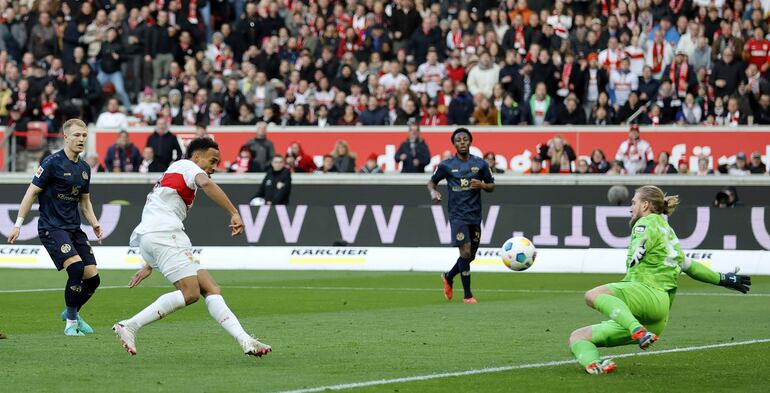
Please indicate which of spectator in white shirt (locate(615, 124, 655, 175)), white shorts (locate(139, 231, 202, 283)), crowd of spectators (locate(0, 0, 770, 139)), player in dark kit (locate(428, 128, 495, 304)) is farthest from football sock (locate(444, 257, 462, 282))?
crowd of spectators (locate(0, 0, 770, 139))

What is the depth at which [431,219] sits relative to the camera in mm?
27734

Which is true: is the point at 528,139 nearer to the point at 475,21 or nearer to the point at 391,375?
the point at 475,21

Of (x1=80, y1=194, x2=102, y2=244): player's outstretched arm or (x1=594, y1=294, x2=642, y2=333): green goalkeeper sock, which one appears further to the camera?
(x1=80, y1=194, x2=102, y2=244): player's outstretched arm

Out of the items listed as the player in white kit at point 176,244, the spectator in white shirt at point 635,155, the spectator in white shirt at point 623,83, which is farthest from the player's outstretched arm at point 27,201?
the spectator in white shirt at point 623,83

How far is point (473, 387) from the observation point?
980 centimetres

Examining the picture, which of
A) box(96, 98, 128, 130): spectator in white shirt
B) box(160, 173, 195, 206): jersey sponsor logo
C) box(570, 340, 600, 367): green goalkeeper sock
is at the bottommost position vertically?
box(96, 98, 128, 130): spectator in white shirt

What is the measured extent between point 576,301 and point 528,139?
11750mm

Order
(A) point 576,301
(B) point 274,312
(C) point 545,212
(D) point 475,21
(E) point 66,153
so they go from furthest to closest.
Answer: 1. (D) point 475,21
2. (C) point 545,212
3. (A) point 576,301
4. (B) point 274,312
5. (E) point 66,153

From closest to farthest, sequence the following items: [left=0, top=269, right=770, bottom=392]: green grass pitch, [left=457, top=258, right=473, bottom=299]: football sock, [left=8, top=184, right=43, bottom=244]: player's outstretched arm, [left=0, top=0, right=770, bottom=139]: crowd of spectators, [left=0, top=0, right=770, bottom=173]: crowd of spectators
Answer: [left=0, top=269, right=770, bottom=392]: green grass pitch → [left=8, top=184, right=43, bottom=244]: player's outstretched arm → [left=457, top=258, right=473, bottom=299]: football sock → [left=0, top=0, right=770, bottom=173]: crowd of spectators → [left=0, top=0, right=770, bottom=139]: crowd of spectators

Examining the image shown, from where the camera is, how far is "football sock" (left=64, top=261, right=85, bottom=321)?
547 inches

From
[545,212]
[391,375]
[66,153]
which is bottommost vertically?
[545,212]

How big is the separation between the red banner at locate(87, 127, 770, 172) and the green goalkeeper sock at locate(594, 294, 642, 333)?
19316mm

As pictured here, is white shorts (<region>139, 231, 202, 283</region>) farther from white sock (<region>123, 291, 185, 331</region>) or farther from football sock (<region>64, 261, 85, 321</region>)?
football sock (<region>64, 261, 85, 321</region>)

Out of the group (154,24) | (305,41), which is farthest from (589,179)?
(154,24)
